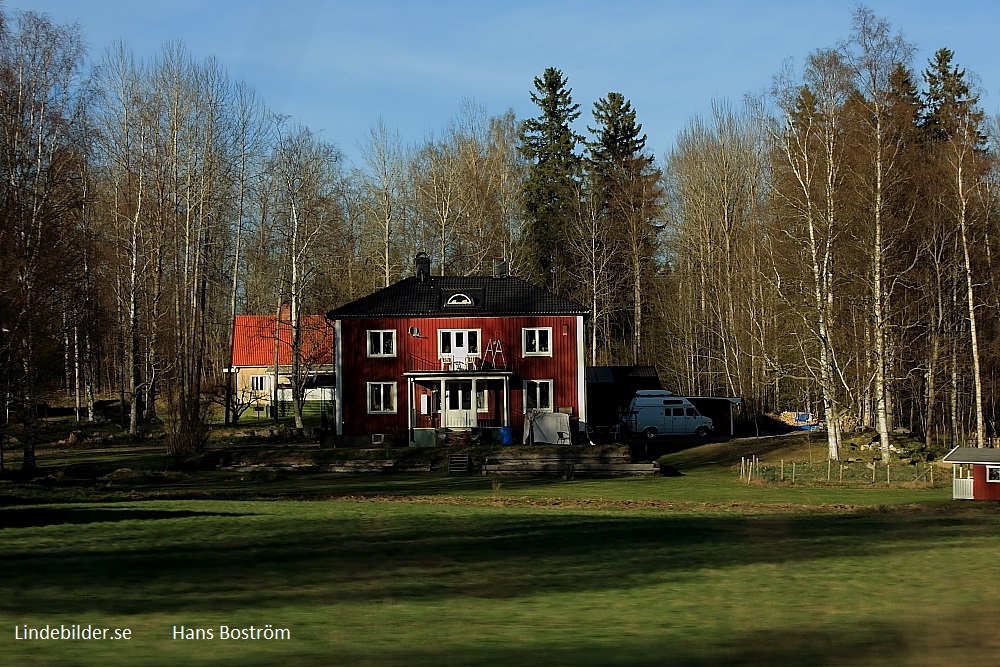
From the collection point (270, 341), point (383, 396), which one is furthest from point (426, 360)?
point (270, 341)

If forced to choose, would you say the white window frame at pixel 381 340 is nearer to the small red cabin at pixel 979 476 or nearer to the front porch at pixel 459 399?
the front porch at pixel 459 399

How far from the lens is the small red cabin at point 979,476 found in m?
29.9

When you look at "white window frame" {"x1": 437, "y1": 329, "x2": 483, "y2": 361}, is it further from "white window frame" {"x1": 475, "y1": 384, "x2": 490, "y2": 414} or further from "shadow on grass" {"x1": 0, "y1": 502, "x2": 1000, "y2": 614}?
"shadow on grass" {"x1": 0, "y1": 502, "x2": 1000, "y2": 614}

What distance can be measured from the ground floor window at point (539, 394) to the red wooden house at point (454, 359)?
1.9 inches

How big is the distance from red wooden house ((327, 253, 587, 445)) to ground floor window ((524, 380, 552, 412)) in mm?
48

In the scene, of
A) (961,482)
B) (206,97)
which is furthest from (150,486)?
(206,97)

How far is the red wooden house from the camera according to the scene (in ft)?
167

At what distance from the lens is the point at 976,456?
1187 inches

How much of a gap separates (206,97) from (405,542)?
51626mm

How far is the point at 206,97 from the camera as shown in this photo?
63.9 m

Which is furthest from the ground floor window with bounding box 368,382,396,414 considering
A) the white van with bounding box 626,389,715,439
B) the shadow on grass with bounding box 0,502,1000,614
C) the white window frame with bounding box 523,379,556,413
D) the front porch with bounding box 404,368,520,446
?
the shadow on grass with bounding box 0,502,1000,614

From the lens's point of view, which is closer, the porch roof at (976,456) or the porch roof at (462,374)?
the porch roof at (976,456)

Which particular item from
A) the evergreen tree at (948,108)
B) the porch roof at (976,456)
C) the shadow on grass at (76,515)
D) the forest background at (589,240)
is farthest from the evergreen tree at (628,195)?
the shadow on grass at (76,515)

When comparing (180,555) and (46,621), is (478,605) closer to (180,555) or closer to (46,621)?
(46,621)
